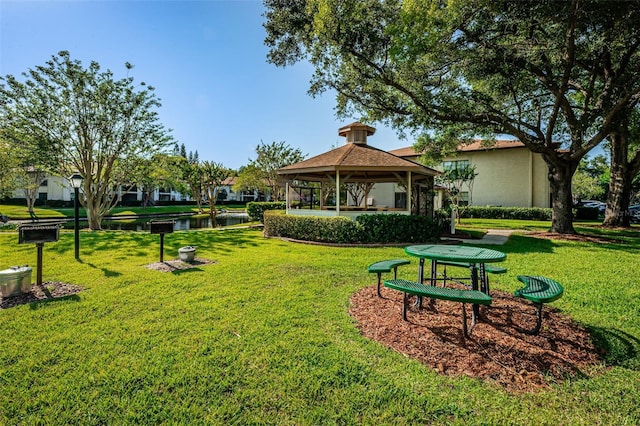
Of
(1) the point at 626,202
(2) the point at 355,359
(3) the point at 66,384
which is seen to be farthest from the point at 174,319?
(1) the point at 626,202

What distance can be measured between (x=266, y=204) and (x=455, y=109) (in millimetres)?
13941

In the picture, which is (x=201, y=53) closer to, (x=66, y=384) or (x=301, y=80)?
(x=301, y=80)

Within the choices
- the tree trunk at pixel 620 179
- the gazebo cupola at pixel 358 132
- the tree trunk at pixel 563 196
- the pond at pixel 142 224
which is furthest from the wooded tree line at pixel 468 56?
the pond at pixel 142 224

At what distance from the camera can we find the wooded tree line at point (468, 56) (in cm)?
942

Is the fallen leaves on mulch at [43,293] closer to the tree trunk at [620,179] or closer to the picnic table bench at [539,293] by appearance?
the picnic table bench at [539,293]

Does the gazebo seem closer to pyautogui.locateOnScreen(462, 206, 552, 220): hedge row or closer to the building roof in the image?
the building roof

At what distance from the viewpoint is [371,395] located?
2553mm

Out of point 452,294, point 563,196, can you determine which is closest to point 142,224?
point 452,294

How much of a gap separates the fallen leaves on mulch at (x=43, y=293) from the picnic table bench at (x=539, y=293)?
6816 mm

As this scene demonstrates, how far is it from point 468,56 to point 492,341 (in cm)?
1080

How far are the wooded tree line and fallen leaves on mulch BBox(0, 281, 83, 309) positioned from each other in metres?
9.64

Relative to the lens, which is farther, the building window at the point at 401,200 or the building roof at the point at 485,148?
the building window at the point at 401,200

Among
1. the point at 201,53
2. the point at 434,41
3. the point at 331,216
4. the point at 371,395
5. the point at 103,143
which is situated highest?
the point at 201,53

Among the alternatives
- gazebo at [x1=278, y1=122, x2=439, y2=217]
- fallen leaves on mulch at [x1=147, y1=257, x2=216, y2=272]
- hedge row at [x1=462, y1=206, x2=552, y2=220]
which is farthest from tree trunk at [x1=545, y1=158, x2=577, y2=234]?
fallen leaves on mulch at [x1=147, y1=257, x2=216, y2=272]
